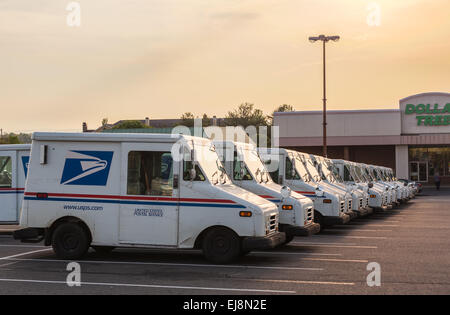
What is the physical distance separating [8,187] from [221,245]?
25.7ft

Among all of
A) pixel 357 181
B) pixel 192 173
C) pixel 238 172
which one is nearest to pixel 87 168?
pixel 192 173

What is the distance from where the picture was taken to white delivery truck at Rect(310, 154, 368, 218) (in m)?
19.1

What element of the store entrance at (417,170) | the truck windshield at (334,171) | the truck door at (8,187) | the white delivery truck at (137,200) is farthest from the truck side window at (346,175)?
the store entrance at (417,170)

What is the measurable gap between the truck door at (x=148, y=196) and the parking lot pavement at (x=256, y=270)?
0.54 metres

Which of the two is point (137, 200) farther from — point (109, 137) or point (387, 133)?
point (387, 133)

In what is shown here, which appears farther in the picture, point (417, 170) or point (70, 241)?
point (417, 170)

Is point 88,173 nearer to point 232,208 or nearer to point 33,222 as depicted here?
point 33,222

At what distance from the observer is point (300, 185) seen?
55.1 feet

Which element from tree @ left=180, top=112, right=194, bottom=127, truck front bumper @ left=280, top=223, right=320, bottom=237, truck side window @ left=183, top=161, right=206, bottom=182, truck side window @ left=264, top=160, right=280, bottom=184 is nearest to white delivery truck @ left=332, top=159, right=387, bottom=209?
truck side window @ left=264, top=160, right=280, bottom=184

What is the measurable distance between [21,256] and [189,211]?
3782 mm
